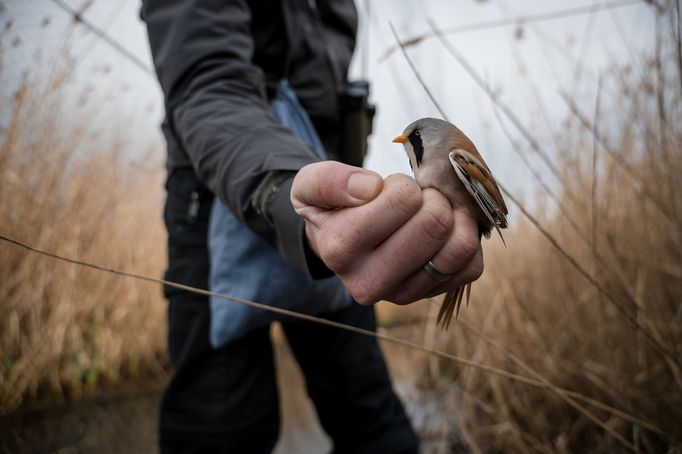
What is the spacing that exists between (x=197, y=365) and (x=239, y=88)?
656mm

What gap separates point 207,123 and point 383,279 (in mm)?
446

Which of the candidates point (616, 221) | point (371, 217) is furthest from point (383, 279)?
point (616, 221)

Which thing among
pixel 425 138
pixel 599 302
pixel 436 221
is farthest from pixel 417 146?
pixel 599 302

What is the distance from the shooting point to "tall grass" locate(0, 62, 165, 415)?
1357 millimetres

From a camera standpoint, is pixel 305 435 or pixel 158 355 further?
pixel 158 355

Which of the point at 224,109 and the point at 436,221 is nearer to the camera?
the point at 436,221

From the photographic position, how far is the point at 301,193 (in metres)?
0.48

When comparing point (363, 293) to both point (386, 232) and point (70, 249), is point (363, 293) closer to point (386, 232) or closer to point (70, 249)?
point (386, 232)

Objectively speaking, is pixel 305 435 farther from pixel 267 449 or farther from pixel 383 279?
pixel 383 279

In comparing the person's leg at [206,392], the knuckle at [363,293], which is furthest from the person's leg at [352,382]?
the knuckle at [363,293]

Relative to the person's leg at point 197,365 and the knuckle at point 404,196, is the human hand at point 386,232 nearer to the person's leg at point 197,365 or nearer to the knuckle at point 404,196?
the knuckle at point 404,196

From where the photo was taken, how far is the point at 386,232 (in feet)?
1.48

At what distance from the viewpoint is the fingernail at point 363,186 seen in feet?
1.45

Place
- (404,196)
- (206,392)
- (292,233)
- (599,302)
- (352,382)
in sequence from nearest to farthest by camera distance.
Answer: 1. (404,196)
2. (292,233)
3. (206,392)
4. (352,382)
5. (599,302)
